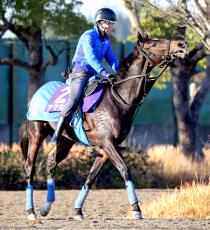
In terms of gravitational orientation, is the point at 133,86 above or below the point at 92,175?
above

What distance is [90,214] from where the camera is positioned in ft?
48.3

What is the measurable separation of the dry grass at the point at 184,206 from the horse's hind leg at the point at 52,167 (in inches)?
53.5

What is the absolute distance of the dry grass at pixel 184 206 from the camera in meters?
12.8

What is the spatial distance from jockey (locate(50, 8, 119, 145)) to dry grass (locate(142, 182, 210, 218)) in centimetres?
172

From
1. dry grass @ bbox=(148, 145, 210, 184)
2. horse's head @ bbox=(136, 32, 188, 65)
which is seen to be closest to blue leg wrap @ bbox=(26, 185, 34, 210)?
horse's head @ bbox=(136, 32, 188, 65)

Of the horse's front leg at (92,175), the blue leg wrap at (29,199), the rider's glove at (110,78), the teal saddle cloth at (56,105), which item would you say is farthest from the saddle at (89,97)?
the blue leg wrap at (29,199)

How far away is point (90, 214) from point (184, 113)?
25.4 ft

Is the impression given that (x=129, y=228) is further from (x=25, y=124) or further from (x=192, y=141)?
(x=192, y=141)

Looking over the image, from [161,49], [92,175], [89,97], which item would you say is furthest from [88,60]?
[92,175]

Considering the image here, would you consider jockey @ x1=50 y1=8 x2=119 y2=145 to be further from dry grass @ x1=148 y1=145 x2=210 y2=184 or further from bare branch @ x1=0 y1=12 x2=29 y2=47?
bare branch @ x1=0 y1=12 x2=29 y2=47

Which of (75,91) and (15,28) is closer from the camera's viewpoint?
(75,91)

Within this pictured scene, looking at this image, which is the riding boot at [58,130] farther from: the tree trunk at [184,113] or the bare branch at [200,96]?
the bare branch at [200,96]

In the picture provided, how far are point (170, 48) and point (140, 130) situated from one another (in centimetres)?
1636

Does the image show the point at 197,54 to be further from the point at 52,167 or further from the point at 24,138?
the point at 52,167
